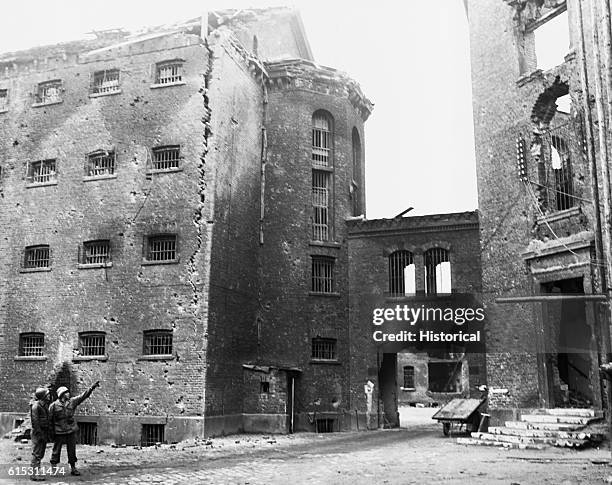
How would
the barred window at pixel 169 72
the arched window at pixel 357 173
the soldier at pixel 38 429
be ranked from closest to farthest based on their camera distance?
the soldier at pixel 38 429, the barred window at pixel 169 72, the arched window at pixel 357 173

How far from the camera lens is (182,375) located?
2206 cm

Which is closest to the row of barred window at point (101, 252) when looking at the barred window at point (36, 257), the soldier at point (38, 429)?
the barred window at point (36, 257)

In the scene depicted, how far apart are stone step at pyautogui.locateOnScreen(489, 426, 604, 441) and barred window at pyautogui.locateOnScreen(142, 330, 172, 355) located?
1096 cm

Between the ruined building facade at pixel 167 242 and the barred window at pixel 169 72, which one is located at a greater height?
the barred window at pixel 169 72

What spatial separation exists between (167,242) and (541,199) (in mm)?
12721

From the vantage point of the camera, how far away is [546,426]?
17656 mm

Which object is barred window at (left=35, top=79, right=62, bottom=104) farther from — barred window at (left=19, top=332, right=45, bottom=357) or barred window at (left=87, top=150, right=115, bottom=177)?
barred window at (left=19, top=332, right=45, bottom=357)

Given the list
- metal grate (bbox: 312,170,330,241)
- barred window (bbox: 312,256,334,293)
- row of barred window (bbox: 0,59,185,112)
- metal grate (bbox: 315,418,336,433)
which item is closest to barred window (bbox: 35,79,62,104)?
row of barred window (bbox: 0,59,185,112)

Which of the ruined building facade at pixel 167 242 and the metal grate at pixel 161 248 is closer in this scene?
the ruined building facade at pixel 167 242

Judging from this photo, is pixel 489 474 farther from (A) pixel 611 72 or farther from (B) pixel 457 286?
(B) pixel 457 286

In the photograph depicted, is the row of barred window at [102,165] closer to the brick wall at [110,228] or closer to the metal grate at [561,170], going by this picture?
the brick wall at [110,228]

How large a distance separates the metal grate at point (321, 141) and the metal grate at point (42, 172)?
11.0 meters

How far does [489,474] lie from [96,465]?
8.90 metres

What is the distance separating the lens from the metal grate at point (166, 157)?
24.0m
